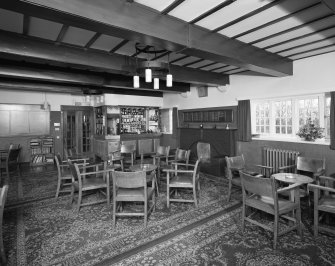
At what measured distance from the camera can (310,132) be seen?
15.1 feet

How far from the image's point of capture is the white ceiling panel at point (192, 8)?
8.15 feet

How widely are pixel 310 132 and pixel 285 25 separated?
254 cm

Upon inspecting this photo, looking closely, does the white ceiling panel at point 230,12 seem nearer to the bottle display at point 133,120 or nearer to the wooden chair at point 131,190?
the wooden chair at point 131,190

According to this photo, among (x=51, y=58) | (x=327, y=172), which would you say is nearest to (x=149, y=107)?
(x=51, y=58)

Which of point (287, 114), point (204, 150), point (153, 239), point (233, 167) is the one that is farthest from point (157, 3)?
point (204, 150)

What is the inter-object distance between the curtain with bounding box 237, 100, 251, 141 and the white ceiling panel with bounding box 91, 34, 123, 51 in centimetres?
373

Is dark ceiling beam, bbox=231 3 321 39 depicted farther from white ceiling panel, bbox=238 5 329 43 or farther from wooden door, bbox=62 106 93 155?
wooden door, bbox=62 106 93 155

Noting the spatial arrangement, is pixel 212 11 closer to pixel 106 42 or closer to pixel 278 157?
pixel 106 42

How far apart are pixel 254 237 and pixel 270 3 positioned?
115 inches

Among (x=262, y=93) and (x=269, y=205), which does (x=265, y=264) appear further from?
(x=262, y=93)

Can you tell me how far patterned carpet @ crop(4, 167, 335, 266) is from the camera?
2.47m

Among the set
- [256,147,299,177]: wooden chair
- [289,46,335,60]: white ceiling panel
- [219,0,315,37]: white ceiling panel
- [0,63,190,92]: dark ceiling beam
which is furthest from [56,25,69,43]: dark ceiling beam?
[256,147,299,177]: wooden chair

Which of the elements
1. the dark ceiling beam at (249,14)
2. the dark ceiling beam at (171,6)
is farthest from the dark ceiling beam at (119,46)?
the dark ceiling beam at (249,14)

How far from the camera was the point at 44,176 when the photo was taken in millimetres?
6246
